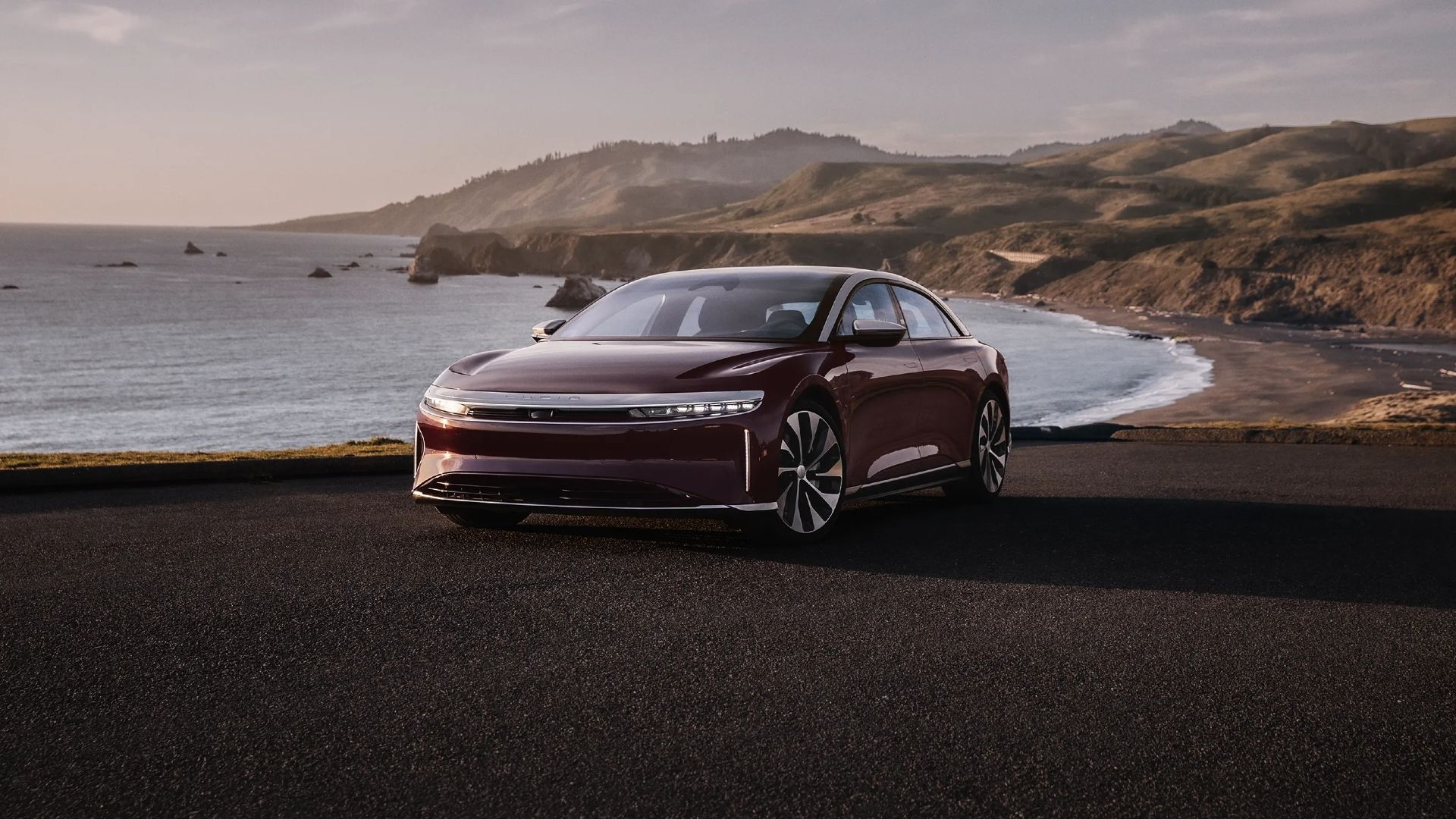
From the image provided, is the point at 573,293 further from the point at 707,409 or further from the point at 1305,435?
the point at 707,409

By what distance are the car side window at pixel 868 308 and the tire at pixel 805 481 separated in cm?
82

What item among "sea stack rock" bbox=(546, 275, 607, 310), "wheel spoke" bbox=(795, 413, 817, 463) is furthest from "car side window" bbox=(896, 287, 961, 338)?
"sea stack rock" bbox=(546, 275, 607, 310)

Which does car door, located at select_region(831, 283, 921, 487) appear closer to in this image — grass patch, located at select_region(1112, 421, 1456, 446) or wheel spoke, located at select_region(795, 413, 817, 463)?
wheel spoke, located at select_region(795, 413, 817, 463)

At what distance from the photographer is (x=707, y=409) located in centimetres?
727

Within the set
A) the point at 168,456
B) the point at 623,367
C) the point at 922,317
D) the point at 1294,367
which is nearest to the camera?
the point at 623,367

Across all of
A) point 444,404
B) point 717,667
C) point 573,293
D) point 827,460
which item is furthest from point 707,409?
point 573,293

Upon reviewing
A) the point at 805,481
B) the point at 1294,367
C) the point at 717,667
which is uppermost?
the point at 805,481

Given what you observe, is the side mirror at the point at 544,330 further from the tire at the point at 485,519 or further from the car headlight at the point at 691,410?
the car headlight at the point at 691,410

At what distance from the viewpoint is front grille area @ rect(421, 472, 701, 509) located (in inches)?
282

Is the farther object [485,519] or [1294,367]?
[1294,367]

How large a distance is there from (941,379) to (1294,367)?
190 ft

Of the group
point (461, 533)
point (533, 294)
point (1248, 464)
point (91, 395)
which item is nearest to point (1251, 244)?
point (533, 294)

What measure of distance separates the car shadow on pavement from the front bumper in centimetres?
54

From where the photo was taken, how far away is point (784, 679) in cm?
489
